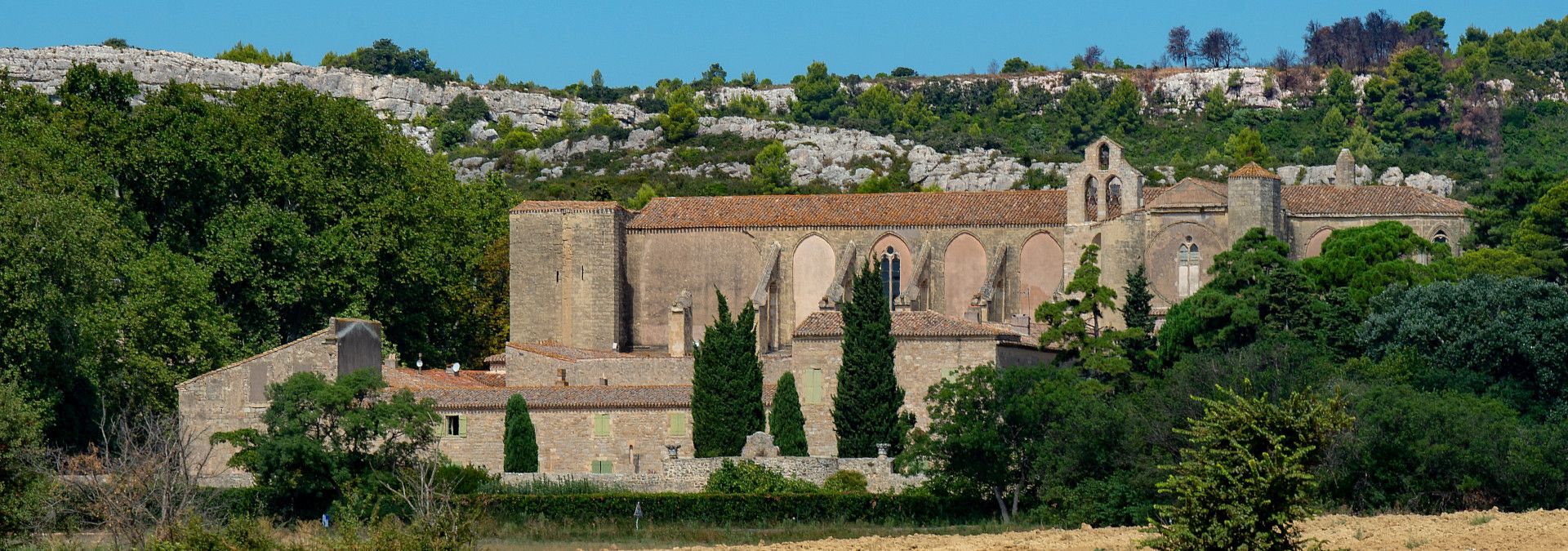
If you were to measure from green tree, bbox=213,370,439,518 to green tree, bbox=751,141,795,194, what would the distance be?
155 ft

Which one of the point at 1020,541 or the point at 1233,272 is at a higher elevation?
the point at 1233,272

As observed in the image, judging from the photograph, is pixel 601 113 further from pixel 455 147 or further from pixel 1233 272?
pixel 1233 272

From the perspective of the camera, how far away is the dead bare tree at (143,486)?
3606cm

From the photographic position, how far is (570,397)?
47531mm

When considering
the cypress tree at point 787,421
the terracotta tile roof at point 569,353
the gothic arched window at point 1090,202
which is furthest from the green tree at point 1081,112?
the cypress tree at point 787,421

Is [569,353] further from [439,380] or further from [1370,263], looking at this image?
[1370,263]

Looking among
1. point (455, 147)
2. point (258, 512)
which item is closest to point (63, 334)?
point (258, 512)

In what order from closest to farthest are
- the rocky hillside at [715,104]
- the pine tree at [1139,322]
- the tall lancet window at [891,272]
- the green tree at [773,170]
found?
1. the pine tree at [1139,322]
2. the tall lancet window at [891,272]
3. the green tree at [773,170]
4. the rocky hillside at [715,104]

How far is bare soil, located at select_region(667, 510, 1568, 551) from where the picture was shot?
30797 millimetres

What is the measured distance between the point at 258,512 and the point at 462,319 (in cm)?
1952

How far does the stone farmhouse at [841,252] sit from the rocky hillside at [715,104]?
82.2ft

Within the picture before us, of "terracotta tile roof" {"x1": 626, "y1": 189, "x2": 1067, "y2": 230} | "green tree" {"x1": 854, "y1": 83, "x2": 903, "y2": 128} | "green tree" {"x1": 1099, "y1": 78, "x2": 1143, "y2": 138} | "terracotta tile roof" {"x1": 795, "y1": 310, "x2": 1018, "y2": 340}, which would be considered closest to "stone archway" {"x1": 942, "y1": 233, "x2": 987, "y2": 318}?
"terracotta tile roof" {"x1": 626, "y1": 189, "x2": 1067, "y2": 230}

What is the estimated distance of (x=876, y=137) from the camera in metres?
104

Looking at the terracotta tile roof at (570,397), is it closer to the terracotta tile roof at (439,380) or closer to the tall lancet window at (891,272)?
the terracotta tile roof at (439,380)
